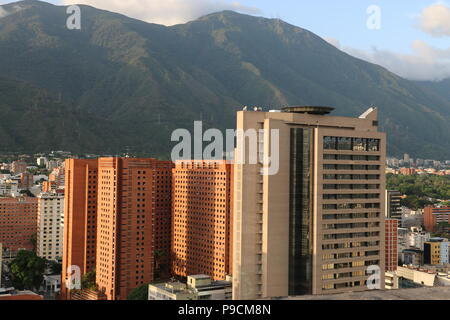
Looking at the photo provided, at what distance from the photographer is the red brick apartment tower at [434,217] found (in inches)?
1965

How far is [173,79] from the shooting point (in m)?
105

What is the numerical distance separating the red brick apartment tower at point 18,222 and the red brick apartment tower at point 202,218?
14123 millimetres

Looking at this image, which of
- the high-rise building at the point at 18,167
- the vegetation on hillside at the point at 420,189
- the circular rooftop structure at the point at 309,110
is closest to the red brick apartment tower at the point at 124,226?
the circular rooftop structure at the point at 309,110

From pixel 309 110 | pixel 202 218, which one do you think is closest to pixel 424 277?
pixel 202 218

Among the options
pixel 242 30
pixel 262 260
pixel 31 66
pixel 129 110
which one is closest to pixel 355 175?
pixel 262 260

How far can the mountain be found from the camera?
251 ft

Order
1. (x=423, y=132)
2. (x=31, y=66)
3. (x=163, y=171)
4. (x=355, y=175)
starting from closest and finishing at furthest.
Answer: (x=355, y=175), (x=163, y=171), (x=31, y=66), (x=423, y=132)

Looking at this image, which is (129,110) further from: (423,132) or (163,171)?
(423,132)

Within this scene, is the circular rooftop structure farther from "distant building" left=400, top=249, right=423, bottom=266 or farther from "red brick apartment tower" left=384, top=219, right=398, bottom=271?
"distant building" left=400, top=249, right=423, bottom=266

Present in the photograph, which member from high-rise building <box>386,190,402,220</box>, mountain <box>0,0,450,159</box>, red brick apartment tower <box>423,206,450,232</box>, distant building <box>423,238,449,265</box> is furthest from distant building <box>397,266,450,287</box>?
mountain <box>0,0,450,159</box>

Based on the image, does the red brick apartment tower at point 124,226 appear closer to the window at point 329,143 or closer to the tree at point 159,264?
the tree at point 159,264

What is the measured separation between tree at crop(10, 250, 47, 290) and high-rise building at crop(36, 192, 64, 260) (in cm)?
690
